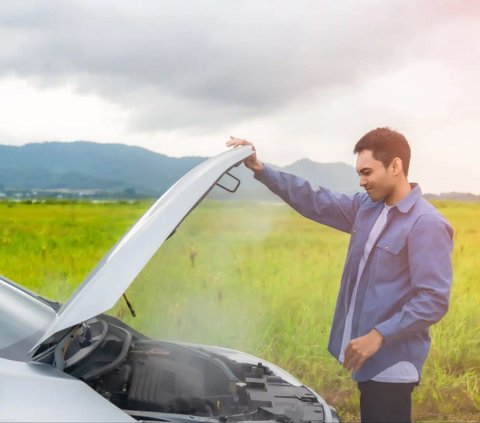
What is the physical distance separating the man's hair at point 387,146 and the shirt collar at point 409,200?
0.13 metres

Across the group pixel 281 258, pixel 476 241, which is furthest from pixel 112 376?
pixel 476 241

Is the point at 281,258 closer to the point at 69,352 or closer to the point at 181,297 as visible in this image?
the point at 181,297

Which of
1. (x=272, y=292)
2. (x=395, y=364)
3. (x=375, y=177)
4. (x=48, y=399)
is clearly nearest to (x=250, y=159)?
(x=375, y=177)

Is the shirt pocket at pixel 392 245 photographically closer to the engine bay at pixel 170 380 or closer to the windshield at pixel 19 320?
the engine bay at pixel 170 380

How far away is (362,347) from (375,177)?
696 mm

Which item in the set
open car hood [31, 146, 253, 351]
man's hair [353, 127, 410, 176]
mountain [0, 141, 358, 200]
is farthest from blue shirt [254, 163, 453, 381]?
mountain [0, 141, 358, 200]

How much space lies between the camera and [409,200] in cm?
317

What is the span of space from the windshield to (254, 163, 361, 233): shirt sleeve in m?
1.10

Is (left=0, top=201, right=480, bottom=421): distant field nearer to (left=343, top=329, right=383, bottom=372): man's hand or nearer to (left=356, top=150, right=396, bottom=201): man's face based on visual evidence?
(left=356, top=150, right=396, bottom=201): man's face

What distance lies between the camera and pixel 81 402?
2.22m

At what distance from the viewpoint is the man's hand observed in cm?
308

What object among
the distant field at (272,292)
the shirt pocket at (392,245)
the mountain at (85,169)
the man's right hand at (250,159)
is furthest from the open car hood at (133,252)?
the mountain at (85,169)

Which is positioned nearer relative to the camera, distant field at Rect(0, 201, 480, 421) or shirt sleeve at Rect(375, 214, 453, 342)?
shirt sleeve at Rect(375, 214, 453, 342)

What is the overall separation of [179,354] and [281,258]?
333 centimetres
